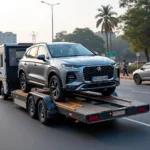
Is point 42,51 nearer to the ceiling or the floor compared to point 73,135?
nearer to the ceiling

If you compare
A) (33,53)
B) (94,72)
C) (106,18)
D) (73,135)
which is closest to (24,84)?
(33,53)

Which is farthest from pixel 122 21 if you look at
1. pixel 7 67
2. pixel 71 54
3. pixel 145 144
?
pixel 145 144

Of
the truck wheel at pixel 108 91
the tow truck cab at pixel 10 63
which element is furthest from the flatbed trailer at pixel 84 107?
the tow truck cab at pixel 10 63

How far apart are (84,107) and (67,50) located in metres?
2.36

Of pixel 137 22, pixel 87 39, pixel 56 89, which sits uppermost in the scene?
pixel 87 39

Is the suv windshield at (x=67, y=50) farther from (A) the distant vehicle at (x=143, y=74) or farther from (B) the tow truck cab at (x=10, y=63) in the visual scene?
(A) the distant vehicle at (x=143, y=74)

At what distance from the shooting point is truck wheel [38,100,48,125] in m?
8.42

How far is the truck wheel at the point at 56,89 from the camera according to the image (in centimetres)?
848

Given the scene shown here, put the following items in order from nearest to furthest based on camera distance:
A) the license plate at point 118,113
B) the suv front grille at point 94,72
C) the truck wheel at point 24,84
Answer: the license plate at point 118,113 → the suv front grille at point 94,72 → the truck wheel at point 24,84

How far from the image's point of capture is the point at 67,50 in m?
9.44

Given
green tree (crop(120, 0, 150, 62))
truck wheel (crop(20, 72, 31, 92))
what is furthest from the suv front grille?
green tree (crop(120, 0, 150, 62))

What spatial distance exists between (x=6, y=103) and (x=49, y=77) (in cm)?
436

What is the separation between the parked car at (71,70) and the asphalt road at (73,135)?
927 millimetres

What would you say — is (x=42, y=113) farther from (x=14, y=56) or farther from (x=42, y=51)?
(x=14, y=56)
